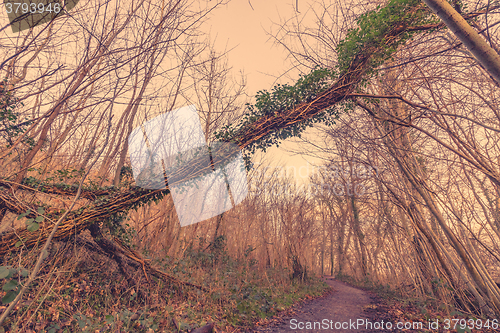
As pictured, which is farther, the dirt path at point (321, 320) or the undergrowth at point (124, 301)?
the dirt path at point (321, 320)

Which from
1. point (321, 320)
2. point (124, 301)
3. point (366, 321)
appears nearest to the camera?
point (124, 301)

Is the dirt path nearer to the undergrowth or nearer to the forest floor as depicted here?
the forest floor

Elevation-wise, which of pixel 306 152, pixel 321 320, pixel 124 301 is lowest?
pixel 321 320

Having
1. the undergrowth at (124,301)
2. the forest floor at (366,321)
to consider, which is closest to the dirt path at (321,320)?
the forest floor at (366,321)

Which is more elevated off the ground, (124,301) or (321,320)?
(124,301)

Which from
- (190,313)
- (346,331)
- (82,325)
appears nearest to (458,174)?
(346,331)

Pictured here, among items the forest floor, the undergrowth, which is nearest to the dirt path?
the forest floor

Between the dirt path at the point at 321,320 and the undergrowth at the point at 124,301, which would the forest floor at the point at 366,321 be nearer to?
the dirt path at the point at 321,320

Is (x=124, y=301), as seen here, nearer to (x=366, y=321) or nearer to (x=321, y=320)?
(x=321, y=320)

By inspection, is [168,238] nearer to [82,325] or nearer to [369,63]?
[82,325]

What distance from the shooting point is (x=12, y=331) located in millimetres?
2420

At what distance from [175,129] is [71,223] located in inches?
175

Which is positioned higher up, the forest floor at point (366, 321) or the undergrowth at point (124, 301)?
the undergrowth at point (124, 301)

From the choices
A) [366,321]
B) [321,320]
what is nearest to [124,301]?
[321,320]
